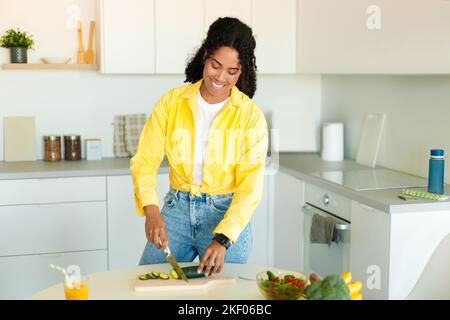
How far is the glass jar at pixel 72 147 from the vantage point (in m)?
4.11

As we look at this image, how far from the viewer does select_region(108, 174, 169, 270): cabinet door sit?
12.3 feet

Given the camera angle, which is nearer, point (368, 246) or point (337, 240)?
point (368, 246)

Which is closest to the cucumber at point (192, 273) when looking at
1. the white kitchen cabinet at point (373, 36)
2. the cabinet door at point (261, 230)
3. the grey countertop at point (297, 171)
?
the grey countertop at point (297, 171)

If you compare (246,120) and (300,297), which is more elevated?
(246,120)

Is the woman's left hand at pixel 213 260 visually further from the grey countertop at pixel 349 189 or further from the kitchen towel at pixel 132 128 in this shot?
the kitchen towel at pixel 132 128

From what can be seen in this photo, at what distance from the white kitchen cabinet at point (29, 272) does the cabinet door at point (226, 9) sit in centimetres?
147

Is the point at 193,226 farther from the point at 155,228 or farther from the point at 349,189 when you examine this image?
the point at 349,189

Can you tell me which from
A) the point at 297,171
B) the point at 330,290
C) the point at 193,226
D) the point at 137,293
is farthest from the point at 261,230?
the point at 330,290

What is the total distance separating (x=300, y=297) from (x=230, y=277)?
30 centimetres

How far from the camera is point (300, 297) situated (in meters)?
1.80

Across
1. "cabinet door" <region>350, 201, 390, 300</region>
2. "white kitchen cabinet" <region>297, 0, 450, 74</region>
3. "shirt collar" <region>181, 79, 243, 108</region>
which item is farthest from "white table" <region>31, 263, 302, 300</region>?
"white kitchen cabinet" <region>297, 0, 450, 74</region>

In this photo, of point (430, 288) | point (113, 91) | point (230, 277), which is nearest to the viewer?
point (230, 277)

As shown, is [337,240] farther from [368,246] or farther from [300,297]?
[300,297]
